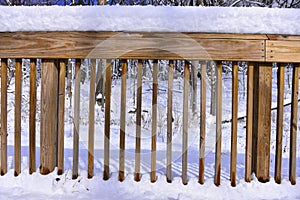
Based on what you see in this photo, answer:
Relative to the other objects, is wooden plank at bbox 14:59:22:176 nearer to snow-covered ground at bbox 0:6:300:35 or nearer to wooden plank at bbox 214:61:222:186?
snow-covered ground at bbox 0:6:300:35

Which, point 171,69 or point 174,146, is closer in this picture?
point 171,69

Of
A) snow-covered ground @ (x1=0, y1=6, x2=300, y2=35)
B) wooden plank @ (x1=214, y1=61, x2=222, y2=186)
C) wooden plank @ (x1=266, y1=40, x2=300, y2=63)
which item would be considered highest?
snow-covered ground @ (x1=0, y1=6, x2=300, y2=35)

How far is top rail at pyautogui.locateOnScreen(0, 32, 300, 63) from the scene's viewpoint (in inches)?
84.7

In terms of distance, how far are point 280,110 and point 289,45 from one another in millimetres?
485

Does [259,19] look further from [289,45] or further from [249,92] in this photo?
[249,92]

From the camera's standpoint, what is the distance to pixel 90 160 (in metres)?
2.31

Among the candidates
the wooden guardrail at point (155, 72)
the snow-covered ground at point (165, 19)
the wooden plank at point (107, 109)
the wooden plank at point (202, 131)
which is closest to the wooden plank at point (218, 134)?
the wooden guardrail at point (155, 72)

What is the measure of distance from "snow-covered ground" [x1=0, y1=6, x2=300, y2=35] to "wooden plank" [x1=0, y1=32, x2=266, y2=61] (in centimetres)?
5

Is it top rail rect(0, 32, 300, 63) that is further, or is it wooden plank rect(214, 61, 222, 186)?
wooden plank rect(214, 61, 222, 186)

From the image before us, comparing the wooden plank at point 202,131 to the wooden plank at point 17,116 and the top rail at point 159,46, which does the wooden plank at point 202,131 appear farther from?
the wooden plank at point 17,116

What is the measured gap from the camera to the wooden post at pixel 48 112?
2.29 metres

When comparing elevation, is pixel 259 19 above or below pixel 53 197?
above

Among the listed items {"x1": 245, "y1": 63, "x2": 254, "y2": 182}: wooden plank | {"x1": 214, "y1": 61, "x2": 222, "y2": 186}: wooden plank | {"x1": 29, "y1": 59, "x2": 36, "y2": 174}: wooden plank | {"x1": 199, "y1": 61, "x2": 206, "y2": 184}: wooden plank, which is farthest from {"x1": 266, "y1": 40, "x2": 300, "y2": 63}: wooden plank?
{"x1": 29, "y1": 59, "x2": 36, "y2": 174}: wooden plank

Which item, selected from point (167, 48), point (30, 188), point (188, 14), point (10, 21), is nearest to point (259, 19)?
point (188, 14)
